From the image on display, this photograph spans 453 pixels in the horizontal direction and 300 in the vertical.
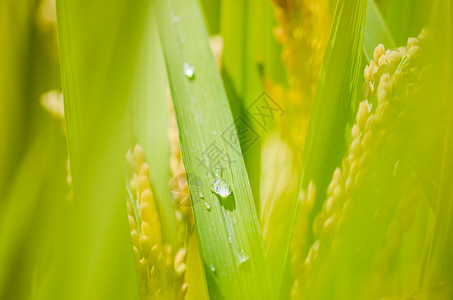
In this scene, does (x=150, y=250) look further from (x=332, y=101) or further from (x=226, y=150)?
(x=332, y=101)

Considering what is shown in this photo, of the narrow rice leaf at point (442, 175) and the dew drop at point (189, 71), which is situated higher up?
the dew drop at point (189, 71)

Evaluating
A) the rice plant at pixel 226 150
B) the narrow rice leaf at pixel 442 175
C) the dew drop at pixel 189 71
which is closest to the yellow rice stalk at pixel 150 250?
the rice plant at pixel 226 150

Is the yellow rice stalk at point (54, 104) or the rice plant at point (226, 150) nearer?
the rice plant at point (226, 150)

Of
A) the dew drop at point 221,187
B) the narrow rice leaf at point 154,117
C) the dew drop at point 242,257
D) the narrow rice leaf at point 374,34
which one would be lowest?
the dew drop at point 242,257

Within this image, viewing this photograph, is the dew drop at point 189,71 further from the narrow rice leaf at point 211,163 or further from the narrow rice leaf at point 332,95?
the narrow rice leaf at point 332,95

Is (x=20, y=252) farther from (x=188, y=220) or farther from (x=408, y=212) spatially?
(x=408, y=212)

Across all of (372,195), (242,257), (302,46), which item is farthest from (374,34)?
(242,257)

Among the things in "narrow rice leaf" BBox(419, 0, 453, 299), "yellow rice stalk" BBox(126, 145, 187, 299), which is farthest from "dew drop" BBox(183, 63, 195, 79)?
"narrow rice leaf" BBox(419, 0, 453, 299)
